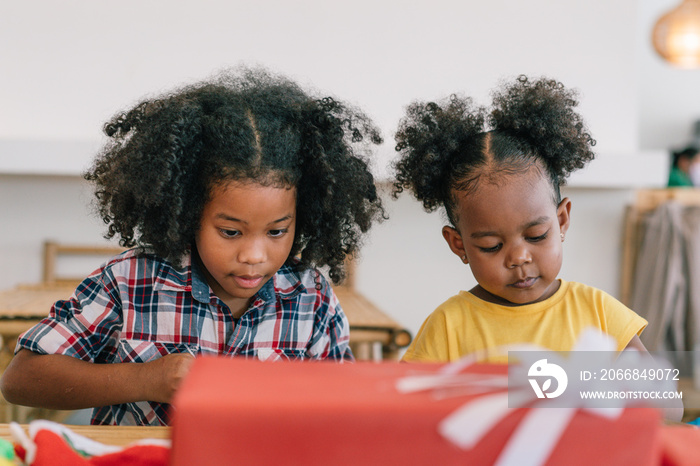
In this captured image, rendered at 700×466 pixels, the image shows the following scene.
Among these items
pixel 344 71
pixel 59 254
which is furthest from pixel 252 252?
pixel 59 254

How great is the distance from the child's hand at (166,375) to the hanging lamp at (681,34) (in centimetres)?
304

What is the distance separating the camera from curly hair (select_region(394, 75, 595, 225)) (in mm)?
1005

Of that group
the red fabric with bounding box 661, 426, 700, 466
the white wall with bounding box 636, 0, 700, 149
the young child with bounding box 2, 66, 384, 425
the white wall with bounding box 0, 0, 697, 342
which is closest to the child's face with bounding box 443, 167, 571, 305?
the young child with bounding box 2, 66, 384, 425

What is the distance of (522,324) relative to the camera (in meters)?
1.00

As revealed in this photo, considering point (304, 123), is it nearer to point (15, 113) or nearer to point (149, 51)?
point (149, 51)

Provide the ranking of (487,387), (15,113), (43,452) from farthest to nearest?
(15,113), (43,452), (487,387)

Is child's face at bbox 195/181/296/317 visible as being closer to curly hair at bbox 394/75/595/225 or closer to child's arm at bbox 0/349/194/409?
child's arm at bbox 0/349/194/409

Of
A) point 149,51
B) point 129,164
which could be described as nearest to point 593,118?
point 149,51

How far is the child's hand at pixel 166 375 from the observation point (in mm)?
778

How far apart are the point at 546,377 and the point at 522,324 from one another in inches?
25.0

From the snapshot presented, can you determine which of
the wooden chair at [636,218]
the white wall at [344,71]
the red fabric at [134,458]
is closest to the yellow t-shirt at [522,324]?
the red fabric at [134,458]

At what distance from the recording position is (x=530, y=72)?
2689mm

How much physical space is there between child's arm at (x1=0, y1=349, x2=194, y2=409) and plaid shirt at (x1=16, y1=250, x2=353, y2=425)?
0.04 m

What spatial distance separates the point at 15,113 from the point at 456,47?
5.65ft
